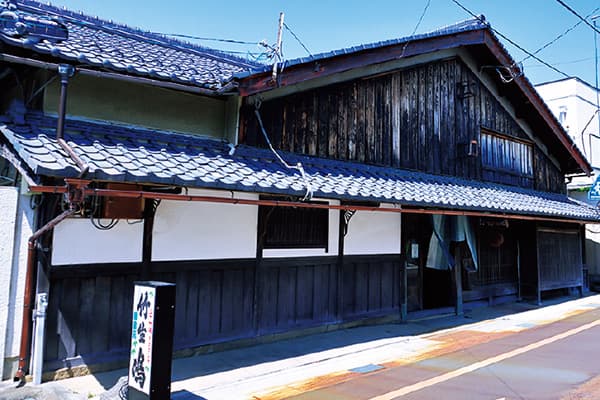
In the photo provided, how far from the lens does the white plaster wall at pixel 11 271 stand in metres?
5.42

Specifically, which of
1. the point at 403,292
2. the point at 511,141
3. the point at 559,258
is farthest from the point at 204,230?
the point at 559,258

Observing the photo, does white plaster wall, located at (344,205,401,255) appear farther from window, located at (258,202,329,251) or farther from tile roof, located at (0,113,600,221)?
tile roof, located at (0,113,600,221)

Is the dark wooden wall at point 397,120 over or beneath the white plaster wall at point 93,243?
over

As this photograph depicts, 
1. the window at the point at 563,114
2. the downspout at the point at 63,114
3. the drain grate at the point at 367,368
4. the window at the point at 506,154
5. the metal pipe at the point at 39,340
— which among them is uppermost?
the window at the point at 563,114

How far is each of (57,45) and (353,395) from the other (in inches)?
245

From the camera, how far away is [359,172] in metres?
9.38

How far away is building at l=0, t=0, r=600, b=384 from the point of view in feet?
18.5

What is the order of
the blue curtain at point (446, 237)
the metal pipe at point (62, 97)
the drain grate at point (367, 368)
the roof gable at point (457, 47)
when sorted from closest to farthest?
the metal pipe at point (62, 97) < the drain grate at point (367, 368) < the roof gable at point (457, 47) < the blue curtain at point (446, 237)

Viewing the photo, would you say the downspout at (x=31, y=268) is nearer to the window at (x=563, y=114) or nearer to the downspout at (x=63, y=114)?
the downspout at (x=63, y=114)

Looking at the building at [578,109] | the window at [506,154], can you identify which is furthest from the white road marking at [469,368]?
the building at [578,109]

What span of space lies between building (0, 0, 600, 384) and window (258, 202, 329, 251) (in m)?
0.03

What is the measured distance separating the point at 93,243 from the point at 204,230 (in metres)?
1.73

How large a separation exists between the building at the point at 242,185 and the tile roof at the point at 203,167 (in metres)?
0.04

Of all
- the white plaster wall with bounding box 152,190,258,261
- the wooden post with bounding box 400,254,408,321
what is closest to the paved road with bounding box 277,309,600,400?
the wooden post with bounding box 400,254,408,321
